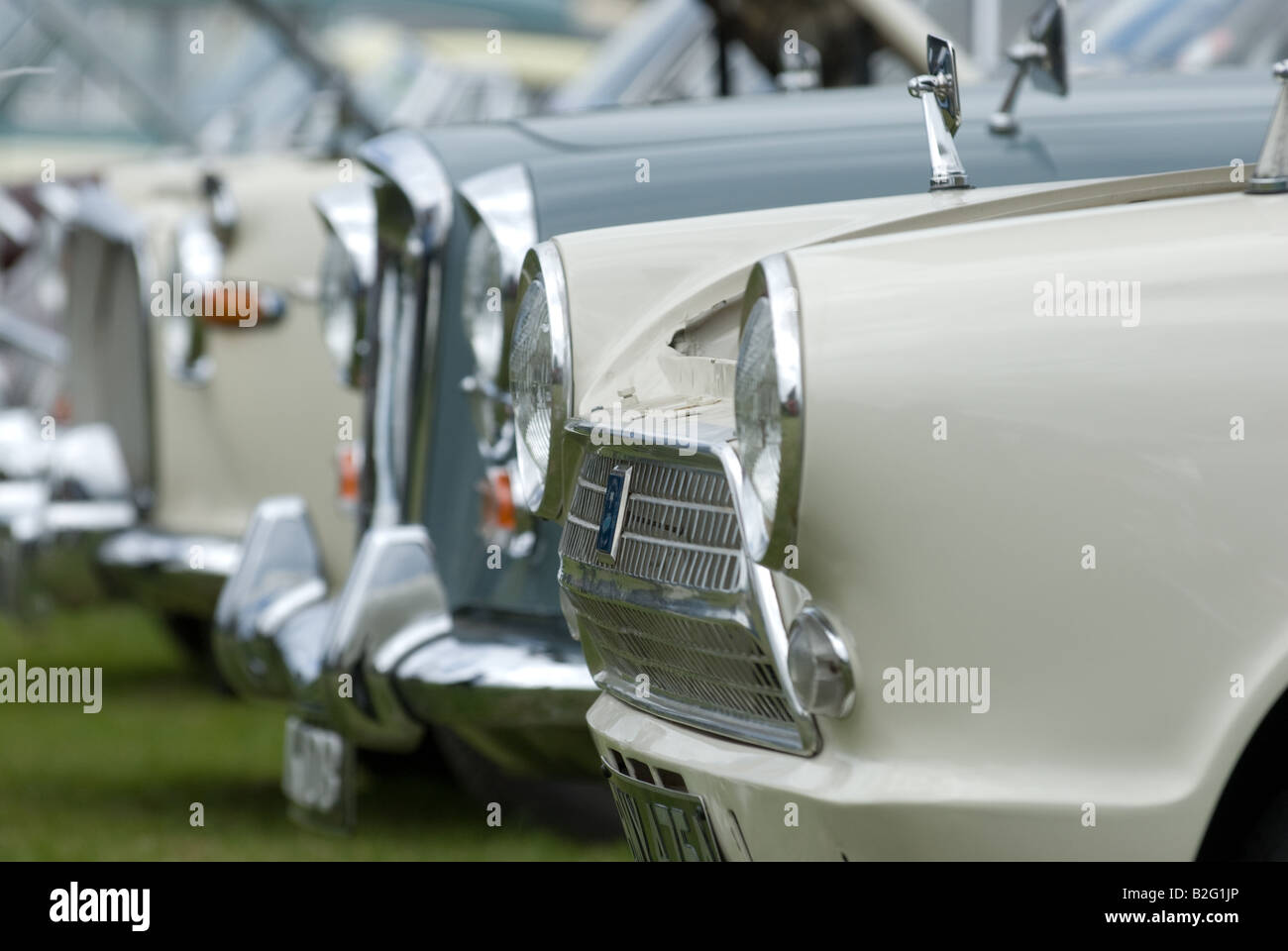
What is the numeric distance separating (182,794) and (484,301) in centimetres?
191

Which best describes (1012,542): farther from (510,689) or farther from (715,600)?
(510,689)

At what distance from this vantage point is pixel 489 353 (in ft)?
10.8

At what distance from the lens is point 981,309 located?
1.80 m

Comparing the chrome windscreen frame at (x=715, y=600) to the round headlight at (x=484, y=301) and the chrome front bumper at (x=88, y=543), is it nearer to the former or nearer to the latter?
the round headlight at (x=484, y=301)

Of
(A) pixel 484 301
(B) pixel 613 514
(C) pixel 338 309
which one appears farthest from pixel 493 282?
(B) pixel 613 514

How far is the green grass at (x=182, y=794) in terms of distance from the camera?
400 cm

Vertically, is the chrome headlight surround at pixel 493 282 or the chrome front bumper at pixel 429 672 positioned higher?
the chrome headlight surround at pixel 493 282

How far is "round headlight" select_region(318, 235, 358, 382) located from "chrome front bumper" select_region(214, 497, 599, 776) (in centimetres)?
60

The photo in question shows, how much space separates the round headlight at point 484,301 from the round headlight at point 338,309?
552 millimetres

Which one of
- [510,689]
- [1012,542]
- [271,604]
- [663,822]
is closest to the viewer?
[1012,542]

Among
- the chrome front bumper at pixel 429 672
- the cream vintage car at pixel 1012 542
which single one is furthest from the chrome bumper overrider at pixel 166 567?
the cream vintage car at pixel 1012 542

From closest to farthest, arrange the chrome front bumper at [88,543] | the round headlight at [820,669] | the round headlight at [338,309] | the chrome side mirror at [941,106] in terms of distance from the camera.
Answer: the round headlight at [820,669]
the chrome side mirror at [941,106]
the round headlight at [338,309]
the chrome front bumper at [88,543]
